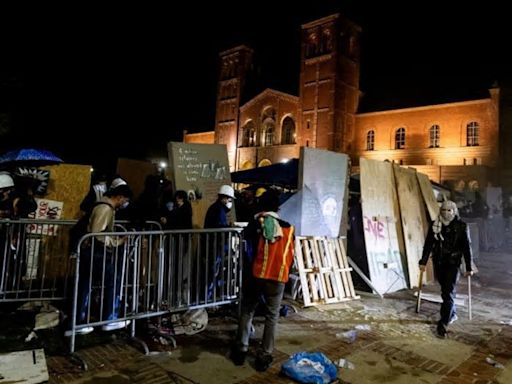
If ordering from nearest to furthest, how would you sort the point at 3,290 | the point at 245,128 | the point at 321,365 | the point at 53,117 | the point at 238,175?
the point at 321,365 < the point at 3,290 < the point at 238,175 < the point at 53,117 < the point at 245,128

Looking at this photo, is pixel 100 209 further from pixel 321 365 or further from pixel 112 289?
pixel 321 365

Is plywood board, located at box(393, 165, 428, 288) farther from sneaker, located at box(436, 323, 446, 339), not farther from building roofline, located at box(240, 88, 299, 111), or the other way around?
building roofline, located at box(240, 88, 299, 111)

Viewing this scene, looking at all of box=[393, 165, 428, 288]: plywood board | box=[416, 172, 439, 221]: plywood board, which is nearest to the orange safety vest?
box=[393, 165, 428, 288]: plywood board

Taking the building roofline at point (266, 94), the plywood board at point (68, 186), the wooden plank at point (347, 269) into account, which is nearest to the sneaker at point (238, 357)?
the wooden plank at point (347, 269)

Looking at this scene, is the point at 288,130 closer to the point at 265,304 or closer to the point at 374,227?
the point at 374,227

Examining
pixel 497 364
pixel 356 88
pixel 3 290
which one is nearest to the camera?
pixel 497 364

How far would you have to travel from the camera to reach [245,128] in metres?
48.6

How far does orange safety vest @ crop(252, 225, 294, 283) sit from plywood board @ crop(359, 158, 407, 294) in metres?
4.20

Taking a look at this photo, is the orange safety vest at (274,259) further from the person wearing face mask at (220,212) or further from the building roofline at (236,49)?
the building roofline at (236,49)

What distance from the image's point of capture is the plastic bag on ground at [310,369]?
389 centimetres

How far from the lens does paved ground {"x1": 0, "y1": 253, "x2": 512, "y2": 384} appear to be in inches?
160

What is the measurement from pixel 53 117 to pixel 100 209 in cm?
2481

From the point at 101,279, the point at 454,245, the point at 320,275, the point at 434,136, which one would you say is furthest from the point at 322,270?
the point at 434,136

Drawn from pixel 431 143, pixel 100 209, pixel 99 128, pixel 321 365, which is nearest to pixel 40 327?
pixel 100 209
